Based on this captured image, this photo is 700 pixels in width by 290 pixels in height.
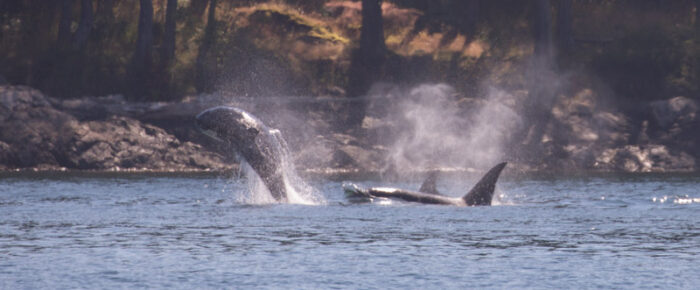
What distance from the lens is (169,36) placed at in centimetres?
7138

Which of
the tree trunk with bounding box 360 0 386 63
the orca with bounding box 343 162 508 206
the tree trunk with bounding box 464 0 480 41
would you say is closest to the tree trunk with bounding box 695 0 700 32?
the tree trunk with bounding box 464 0 480 41

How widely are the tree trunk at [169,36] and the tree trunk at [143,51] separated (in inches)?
44.2

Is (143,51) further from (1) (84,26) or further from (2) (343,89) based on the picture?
(2) (343,89)

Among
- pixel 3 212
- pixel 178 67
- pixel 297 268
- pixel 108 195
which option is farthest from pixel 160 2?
pixel 297 268

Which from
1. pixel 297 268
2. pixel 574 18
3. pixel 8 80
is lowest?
pixel 297 268

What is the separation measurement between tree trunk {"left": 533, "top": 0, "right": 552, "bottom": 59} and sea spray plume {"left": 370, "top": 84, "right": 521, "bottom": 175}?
190 inches

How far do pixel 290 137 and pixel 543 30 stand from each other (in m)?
20.2

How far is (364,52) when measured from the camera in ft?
250

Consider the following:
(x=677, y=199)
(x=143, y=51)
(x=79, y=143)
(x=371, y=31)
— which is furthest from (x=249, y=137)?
(x=371, y=31)

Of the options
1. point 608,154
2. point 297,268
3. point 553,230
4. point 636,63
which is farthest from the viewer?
point 636,63

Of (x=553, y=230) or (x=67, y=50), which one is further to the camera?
A: (x=67, y=50)

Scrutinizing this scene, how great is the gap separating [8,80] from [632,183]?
39417 mm

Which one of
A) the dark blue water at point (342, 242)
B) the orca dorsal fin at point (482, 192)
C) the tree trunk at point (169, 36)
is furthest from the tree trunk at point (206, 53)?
the orca dorsal fin at point (482, 192)

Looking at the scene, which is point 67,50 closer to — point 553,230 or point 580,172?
point 580,172
